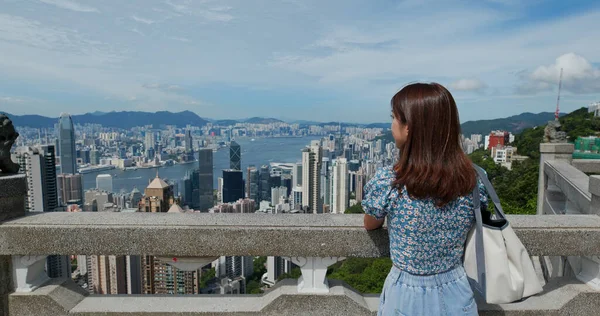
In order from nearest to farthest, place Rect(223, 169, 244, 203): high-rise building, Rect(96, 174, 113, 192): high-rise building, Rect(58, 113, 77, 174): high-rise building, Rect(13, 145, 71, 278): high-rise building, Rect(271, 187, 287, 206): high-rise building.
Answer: Rect(13, 145, 71, 278): high-rise building → Rect(271, 187, 287, 206): high-rise building → Rect(223, 169, 244, 203): high-rise building → Rect(96, 174, 113, 192): high-rise building → Rect(58, 113, 77, 174): high-rise building

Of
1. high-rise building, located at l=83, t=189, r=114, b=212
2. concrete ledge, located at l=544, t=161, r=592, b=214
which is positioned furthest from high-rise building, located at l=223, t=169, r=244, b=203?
concrete ledge, located at l=544, t=161, r=592, b=214

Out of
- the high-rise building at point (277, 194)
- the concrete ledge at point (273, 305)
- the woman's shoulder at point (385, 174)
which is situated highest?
the woman's shoulder at point (385, 174)

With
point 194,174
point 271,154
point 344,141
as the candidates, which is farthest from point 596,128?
point 271,154

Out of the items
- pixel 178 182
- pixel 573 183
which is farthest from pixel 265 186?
pixel 573 183

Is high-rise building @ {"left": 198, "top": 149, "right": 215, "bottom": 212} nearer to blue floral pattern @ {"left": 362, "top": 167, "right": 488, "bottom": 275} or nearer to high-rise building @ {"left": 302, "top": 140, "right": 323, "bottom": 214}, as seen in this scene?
high-rise building @ {"left": 302, "top": 140, "right": 323, "bottom": 214}

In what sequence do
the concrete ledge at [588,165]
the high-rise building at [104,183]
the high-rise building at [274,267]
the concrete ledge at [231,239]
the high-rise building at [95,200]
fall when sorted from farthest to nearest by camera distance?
1. the high-rise building at [104,183]
2. the high-rise building at [95,200]
3. the concrete ledge at [588,165]
4. the high-rise building at [274,267]
5. the concrete ledge at [231,239]

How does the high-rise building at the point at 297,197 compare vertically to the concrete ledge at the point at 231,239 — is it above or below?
below

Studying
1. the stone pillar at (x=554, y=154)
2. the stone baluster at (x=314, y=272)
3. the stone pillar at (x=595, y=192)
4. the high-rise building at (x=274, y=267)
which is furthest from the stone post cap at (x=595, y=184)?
the stone pillar at (x=554, y=154)

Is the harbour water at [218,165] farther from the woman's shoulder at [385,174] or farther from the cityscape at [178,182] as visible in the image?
the woman's shoulder at [385,174]
